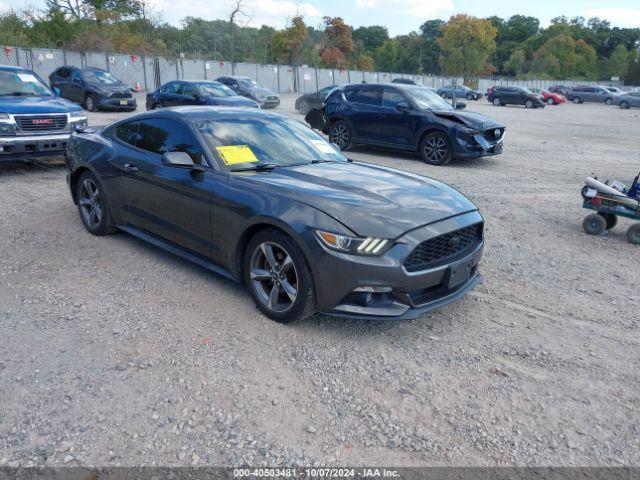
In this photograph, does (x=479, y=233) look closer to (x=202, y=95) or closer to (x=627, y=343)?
(x=627, y=343)

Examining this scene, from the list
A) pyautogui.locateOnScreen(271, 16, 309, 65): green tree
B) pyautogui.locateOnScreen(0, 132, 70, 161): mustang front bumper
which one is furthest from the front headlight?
pyautogui.locateOnScreen(271, 16, 309, 65): green tree

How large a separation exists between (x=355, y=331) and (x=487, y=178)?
705cm

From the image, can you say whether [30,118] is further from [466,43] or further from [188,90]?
[466,43]

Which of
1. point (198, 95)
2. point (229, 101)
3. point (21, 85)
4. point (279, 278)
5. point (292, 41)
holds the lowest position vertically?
point (279, 278)

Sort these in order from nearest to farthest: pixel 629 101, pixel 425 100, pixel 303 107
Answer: pixel 425 100 → pixel 303 107 → pixel 629 101

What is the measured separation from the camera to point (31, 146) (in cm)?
848

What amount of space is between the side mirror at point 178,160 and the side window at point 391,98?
8.33m

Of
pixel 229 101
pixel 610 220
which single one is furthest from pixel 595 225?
pixel 229 101

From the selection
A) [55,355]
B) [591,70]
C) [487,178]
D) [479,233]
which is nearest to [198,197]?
[55,355]

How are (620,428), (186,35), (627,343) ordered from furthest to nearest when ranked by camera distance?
(186,35) < (627,343) < (620,428)

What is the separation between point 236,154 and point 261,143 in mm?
344

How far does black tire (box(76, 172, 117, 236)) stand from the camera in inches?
219

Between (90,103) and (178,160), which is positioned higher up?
(90,103)

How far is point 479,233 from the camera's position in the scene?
4.18m
